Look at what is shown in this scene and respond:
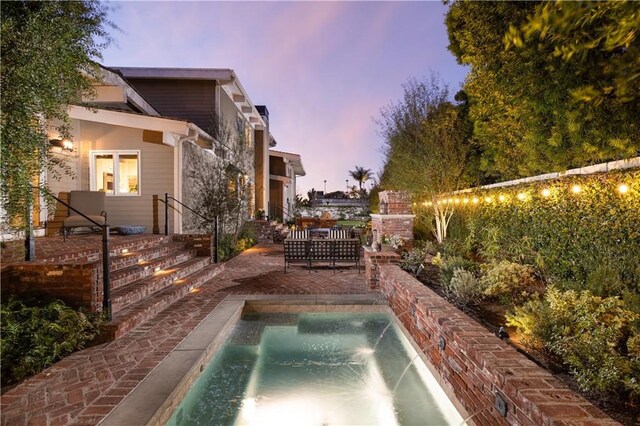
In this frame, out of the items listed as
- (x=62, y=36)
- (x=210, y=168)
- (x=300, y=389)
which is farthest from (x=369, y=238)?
(x=62, y=36)

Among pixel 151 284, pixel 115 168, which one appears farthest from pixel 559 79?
pixel 115 168

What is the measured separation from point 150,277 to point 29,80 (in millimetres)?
4129

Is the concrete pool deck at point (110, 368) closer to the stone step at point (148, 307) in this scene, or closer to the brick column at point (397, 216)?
the stone step at point (148, 307)

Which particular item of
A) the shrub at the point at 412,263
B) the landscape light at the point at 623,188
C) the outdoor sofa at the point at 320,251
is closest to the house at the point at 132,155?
the outdoor sofa at the point at 320,251

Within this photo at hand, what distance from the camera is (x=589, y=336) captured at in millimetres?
3082

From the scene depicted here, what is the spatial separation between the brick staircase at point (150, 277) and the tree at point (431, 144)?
7598 mm

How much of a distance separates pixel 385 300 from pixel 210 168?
847cm

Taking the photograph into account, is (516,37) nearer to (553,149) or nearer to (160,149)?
(553,149)

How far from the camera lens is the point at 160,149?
10.5 metres

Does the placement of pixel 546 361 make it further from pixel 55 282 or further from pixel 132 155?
pixel 132 155

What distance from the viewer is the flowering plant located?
10.0 metres

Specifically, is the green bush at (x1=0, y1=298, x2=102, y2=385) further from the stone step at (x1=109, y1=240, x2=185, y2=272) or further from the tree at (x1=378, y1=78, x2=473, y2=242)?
the tree at (x1=378, y1=78, x2=473, y2=242)

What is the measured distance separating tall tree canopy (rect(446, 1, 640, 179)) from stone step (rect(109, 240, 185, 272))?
6.82 m

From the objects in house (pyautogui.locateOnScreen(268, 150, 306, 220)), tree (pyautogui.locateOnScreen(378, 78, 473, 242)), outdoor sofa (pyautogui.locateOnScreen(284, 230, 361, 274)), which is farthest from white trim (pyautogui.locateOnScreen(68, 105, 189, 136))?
house (pyautogui.locateOnScreen(268, 150, 306, 220))
